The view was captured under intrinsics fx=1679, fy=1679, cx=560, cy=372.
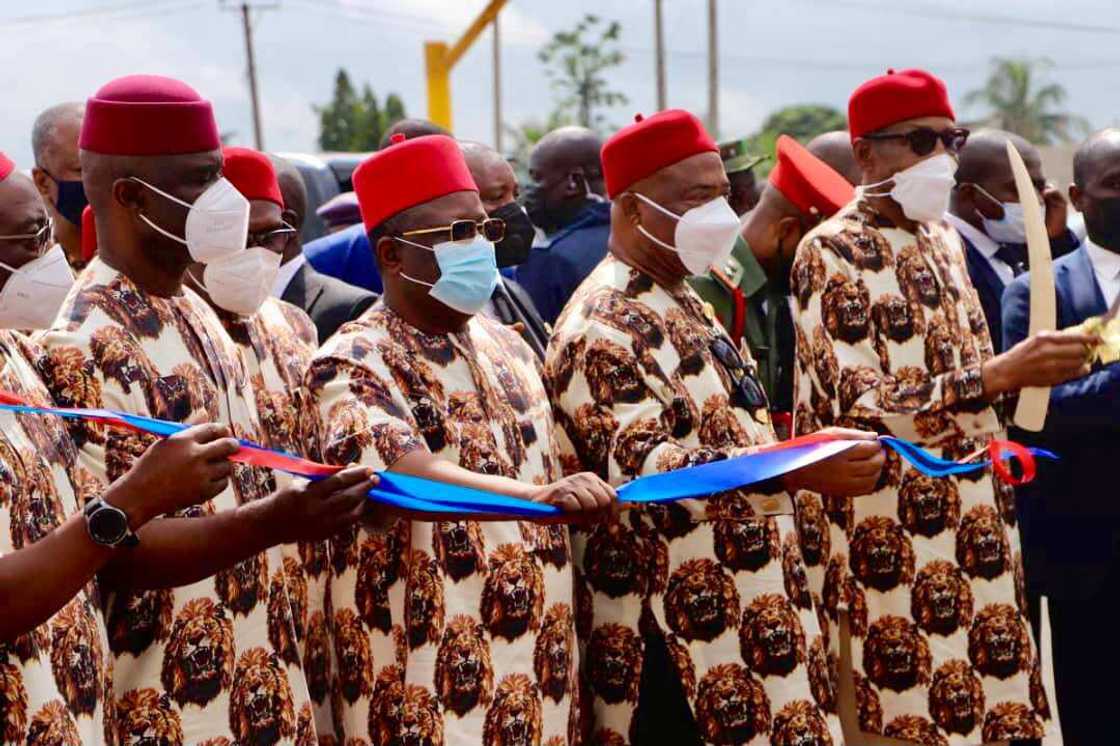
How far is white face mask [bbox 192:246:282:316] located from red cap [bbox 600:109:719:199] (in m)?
1.04

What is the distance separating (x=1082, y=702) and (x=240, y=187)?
3.16 m

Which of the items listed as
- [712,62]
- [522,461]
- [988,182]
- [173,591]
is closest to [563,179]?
[988,182]

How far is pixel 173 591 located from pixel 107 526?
2.33 feet

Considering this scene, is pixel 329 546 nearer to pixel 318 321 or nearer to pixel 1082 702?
pixel 318 321

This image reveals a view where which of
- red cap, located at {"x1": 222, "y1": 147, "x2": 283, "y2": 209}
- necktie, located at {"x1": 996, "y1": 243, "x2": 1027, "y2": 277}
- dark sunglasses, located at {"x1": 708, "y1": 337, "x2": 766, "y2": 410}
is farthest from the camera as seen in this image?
necktie, located at {"x1": 996, "y1": 243, "x2": 1027, "y2": 277}

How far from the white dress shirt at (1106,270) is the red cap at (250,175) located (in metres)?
2.67

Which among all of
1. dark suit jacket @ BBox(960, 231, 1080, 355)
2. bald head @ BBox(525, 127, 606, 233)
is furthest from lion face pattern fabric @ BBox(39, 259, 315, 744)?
bald head @ BBox(525, 127, 606, 233)

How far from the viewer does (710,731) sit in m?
4.32

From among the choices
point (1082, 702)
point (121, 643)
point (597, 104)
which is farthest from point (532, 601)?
point (597, 104)

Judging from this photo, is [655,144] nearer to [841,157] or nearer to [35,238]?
[35,238]

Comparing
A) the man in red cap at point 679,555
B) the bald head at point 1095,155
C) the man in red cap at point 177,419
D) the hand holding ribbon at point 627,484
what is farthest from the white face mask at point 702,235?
the bald head at point 1095,155

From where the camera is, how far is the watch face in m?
2.83

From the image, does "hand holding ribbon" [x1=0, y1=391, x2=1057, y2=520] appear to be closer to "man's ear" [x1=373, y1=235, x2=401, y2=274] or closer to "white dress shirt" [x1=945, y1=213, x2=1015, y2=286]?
"man's ear" [x1=373, y1=235, x2=401, y2=274]

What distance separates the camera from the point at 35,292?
3.18 metres
